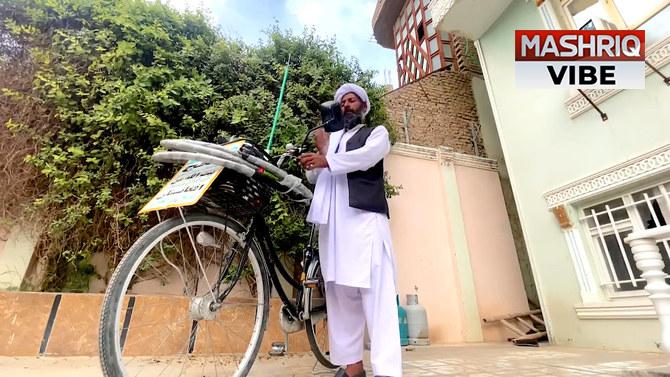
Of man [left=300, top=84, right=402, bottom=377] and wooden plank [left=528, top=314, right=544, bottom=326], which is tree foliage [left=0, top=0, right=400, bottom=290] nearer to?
man [left=300, top=84, right=402, bottom=377]

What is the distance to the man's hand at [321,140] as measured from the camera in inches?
66.8

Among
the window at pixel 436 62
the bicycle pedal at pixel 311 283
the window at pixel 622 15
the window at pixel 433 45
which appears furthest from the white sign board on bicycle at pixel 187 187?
the window at pixel 433 45

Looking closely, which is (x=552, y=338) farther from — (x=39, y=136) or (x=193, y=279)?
(x=39, y=136)

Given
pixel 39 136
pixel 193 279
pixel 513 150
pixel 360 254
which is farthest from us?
pixel 513 150

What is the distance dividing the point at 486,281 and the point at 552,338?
973 mm

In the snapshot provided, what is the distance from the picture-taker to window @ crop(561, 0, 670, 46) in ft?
9.47

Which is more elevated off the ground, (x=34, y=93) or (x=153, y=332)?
(x=34, y=93)

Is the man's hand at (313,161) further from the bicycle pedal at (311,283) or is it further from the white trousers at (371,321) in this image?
the bicycle pedal at (311,283)

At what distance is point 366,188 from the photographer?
1.47 metres

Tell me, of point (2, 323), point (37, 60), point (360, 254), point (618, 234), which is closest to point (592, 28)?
point (618, 234)

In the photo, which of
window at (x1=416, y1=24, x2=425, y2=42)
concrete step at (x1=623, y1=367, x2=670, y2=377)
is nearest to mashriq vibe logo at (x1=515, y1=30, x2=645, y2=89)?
concrete step at (x1=623, y1=367, x2=670, y2=377)

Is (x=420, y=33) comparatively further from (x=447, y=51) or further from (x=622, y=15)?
(x=622, y=15)

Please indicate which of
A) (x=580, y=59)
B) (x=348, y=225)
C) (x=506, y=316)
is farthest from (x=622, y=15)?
(x=348, y=225)

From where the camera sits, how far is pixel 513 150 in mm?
4184
